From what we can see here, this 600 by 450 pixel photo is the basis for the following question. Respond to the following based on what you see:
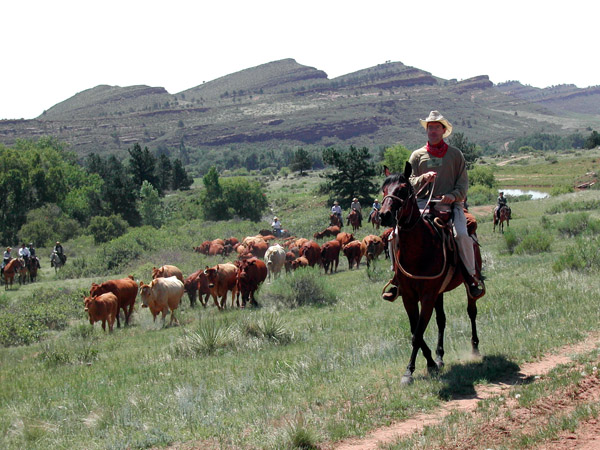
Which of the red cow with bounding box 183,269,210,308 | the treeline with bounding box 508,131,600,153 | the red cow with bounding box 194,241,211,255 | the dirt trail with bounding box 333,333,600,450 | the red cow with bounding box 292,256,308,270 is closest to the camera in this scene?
the dirt trail with bounding box 333,333,600,450

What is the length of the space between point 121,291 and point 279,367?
10.4 meters

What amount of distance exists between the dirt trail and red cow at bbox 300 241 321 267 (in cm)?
1738

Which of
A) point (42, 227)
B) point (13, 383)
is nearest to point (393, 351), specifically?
point (13, 383)

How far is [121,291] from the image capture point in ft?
59.0

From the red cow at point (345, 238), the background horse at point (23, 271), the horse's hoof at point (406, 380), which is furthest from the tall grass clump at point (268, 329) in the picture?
the background horse at point (23, 271)

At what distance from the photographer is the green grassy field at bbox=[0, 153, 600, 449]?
6.41 meters

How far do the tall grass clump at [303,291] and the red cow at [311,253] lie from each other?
7.03 metres

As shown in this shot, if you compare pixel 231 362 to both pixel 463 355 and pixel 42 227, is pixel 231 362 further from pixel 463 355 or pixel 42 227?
pixel 42 227

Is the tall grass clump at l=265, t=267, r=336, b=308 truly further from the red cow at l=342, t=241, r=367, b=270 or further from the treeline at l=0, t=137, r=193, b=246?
the treeline at l=0, t=137, r=193, b=246

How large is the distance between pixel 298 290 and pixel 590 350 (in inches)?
419

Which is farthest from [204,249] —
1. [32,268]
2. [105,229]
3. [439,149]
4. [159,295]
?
[439,149]

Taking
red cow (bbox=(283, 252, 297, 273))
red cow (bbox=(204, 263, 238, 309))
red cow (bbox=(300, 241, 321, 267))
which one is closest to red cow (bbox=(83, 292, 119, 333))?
red cow (bbox=(204, 263, 238, 309))

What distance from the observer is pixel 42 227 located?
1930 inches

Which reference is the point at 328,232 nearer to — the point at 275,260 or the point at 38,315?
the point at 275,260
